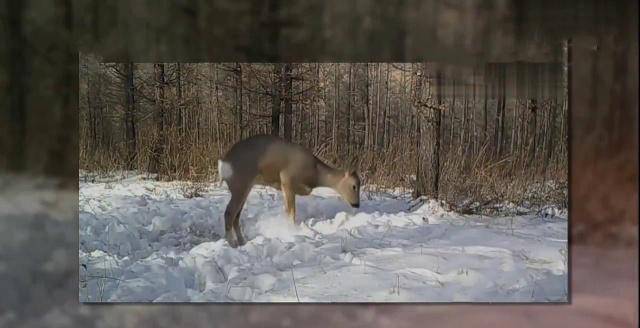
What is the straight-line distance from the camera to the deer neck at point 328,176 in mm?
3723

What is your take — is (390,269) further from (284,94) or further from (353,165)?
(284,94)

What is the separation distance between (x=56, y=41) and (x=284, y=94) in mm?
1246

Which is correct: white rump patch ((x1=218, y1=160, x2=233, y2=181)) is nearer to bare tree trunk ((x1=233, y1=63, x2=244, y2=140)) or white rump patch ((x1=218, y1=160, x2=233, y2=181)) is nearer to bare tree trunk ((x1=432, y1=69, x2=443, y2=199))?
bare tree trunk ((x1=233, y1=63, x2=244, y2=140))

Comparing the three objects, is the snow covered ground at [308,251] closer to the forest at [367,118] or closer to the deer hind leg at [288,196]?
the deer hind leg at [288,196]

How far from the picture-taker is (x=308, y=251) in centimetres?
374

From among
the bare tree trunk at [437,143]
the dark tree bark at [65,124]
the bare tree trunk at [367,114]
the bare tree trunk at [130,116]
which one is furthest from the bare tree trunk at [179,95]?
the bare tree trunk at [437,143]

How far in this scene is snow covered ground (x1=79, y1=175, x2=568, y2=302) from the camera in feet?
12.0

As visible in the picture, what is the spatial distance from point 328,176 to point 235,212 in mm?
533

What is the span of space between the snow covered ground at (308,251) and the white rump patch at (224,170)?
71 mm

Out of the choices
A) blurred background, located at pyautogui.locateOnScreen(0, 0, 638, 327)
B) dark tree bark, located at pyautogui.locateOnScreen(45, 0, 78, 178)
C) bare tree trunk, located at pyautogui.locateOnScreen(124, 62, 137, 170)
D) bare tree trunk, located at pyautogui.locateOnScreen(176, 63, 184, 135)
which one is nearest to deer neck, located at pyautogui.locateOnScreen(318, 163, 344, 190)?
blurred background, located at pyautogui.locateOnScreen(0, 0, 638, 327)

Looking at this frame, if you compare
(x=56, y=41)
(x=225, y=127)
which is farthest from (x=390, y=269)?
(x=56, y=41)

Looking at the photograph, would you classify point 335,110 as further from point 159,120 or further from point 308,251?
point 159,120

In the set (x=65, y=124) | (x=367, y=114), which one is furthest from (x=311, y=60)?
(x=65, y=124)

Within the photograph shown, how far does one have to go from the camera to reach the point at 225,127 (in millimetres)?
3732
